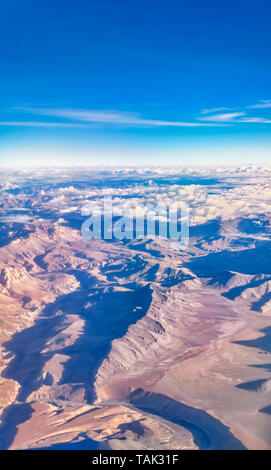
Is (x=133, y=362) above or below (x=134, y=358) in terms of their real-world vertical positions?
below

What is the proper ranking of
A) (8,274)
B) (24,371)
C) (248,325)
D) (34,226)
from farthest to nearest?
(34,226) < (8,274) < (248,325) < (24,371)

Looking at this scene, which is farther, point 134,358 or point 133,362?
point 134,358

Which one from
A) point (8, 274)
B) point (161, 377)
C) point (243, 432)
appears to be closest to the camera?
point (243, 432)

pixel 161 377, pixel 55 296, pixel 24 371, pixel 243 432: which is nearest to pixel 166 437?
pixel 243 432

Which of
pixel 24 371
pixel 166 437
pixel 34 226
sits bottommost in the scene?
pixel 24 371

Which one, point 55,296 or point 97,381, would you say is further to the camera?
point 55,296

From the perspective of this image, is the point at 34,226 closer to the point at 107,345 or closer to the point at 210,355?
the point at 107,345
